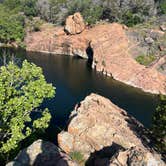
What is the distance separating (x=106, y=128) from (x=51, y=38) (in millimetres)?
91301

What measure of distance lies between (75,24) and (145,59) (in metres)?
36.3

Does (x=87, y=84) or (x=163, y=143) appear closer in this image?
(x=163, y=143)

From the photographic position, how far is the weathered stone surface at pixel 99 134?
129 ft

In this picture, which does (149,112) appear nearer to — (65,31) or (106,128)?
(106,128)

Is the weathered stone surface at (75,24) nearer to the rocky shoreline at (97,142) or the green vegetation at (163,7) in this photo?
the green vegetation at (163,7)

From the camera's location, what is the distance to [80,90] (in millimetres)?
84625

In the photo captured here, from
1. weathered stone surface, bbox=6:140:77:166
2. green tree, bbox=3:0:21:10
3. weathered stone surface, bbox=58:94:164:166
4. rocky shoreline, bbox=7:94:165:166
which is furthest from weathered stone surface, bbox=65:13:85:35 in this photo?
weathered stone surface, bbox=6:140:77:166

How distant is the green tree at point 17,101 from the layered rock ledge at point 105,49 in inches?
2208

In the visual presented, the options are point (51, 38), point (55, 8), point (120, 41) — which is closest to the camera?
→ point (120, 41)

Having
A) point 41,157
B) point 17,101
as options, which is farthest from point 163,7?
point 41,157

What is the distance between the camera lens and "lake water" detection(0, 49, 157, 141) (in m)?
70.9

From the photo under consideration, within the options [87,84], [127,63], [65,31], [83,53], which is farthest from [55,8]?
[87,84]

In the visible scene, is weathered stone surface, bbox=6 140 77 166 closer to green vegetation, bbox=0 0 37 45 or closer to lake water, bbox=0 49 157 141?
lake water, bbox=0 49 157 141

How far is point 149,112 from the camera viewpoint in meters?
74.6
